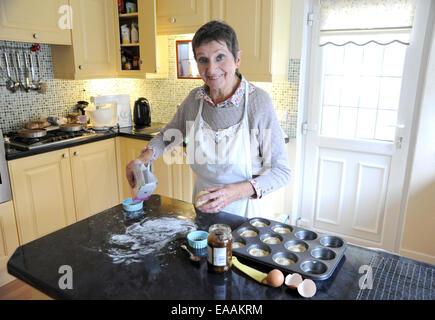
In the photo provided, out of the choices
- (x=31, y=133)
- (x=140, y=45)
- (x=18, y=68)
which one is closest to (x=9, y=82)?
(x=18, y=68)

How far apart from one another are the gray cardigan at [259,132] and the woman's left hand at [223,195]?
4cm

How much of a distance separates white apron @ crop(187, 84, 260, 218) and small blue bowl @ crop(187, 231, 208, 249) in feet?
1.33

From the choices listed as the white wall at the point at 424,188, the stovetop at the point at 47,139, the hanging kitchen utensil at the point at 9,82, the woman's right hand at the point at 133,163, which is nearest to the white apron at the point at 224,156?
→ the woman's right hand at the point at 133,163

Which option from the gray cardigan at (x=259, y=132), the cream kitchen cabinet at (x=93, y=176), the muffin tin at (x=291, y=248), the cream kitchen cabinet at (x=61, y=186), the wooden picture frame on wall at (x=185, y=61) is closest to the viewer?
the muffin tin at (x=291, y=248)

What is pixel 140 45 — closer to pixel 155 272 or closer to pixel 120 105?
pixel 120 105

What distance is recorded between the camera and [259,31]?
242 cm

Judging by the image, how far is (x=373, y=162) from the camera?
8.72 ft

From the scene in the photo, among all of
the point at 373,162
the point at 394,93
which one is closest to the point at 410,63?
the point at 394,93

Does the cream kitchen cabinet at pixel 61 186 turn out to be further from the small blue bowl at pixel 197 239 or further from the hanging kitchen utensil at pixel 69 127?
the small blue bowl at pixel 197 239

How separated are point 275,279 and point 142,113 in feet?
8.48

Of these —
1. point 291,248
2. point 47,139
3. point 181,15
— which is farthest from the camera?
point 181,15

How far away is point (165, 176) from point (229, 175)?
1.40m

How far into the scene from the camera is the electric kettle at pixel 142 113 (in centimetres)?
325

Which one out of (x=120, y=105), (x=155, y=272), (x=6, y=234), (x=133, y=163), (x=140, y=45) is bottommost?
(x=6, y=234)
